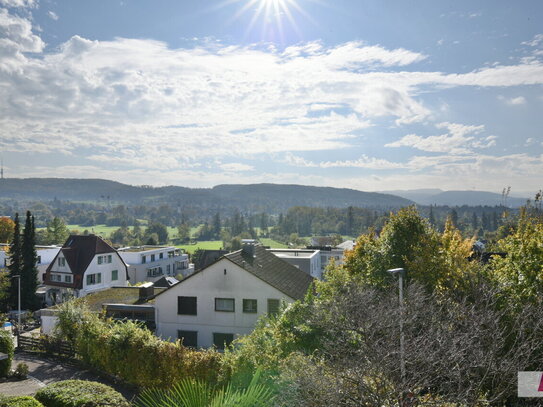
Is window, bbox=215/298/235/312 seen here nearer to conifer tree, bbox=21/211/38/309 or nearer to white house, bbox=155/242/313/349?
white house, bbox=155/242/313/349

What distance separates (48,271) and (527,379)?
5608 centimetres

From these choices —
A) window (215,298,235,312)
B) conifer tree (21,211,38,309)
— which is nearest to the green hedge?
window (215,298,235,312)

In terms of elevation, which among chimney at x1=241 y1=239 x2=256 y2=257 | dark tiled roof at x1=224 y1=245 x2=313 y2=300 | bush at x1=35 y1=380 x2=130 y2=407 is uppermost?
chimney at x1=241 y1=239 x2=256 y2=257

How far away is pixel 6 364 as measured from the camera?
2495 cm

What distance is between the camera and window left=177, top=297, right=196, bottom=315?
29062mm

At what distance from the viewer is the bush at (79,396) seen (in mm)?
13836

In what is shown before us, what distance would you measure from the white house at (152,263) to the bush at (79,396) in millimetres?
54532

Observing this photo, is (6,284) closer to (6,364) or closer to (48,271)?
(48,271)

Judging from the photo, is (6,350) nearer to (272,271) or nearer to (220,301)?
(220,301)

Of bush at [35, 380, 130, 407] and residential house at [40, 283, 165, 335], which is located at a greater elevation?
bush at [35, 380, 130, 407]

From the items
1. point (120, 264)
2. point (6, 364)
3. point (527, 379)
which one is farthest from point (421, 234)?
point (120, 264)

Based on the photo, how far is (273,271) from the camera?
3134 centimetres

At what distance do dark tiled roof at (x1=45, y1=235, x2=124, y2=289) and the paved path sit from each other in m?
22.6

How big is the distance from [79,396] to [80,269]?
138 feet
